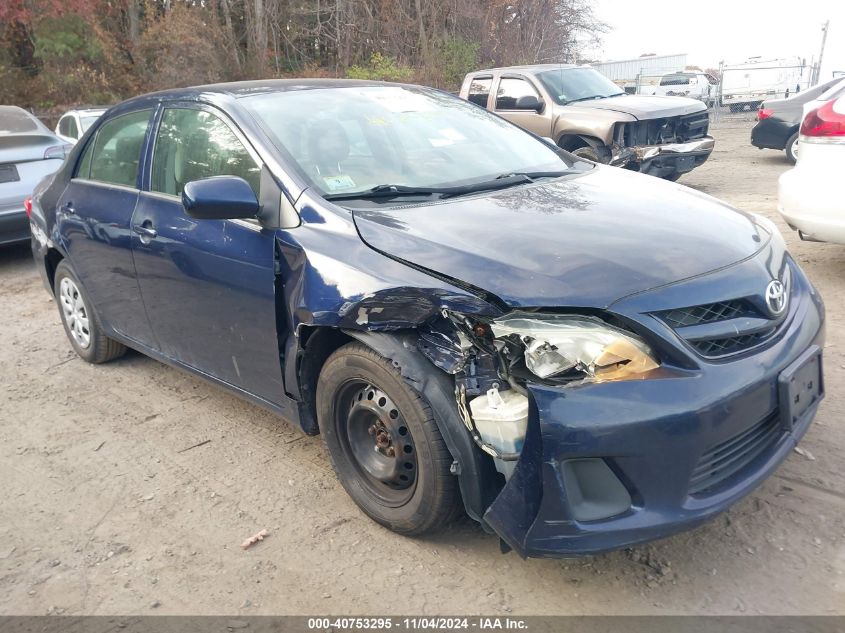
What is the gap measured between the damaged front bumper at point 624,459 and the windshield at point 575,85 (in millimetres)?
8461

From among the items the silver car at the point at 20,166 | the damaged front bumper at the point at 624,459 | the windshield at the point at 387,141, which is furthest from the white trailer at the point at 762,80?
the damaged front bumper at the point at 624,459

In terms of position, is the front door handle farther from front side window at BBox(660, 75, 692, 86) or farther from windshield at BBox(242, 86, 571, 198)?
front side window at BBox(660, 75, 692, 86)

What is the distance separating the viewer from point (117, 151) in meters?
4.35

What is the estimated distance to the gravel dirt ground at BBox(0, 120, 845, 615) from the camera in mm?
2586

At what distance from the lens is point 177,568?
9.43 feet

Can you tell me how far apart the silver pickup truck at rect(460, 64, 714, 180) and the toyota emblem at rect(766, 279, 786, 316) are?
21.7 ft

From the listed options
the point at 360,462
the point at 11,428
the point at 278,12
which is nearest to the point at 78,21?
the point at 278,12

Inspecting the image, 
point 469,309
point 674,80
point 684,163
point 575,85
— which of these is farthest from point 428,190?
point 674,80

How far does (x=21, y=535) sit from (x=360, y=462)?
150 centimetres

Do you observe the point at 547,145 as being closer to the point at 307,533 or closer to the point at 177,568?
the point at 307,533

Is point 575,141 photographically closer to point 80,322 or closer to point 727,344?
point 80,322

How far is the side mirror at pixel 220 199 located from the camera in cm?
301

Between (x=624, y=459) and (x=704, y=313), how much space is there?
22.5 inches

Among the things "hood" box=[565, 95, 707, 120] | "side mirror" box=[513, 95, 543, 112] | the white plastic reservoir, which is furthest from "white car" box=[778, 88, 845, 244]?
"side mirror" box=[513, 95, 543, 112]
